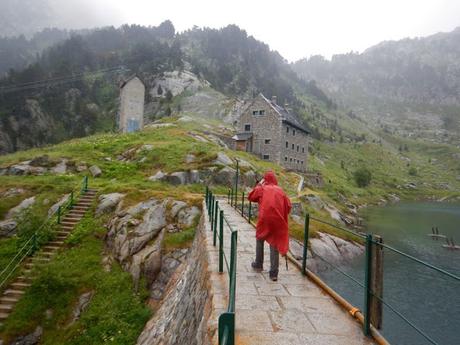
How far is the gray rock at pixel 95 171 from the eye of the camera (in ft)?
95.8

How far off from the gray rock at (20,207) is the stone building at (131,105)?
3291cm

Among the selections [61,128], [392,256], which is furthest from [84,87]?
[392,256]

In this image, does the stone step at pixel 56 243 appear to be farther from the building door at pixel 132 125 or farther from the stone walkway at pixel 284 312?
the building door at pixel 132 125

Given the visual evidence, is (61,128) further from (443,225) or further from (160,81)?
(443,225)

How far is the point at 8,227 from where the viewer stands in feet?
63.0

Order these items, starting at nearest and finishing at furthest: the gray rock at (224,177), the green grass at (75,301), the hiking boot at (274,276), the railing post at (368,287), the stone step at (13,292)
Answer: the railing post at (368,287) → the hiking boot at (274,276) → the green grass at (75,301) → the stone step at (13,292) → the gray rock at (224,177)

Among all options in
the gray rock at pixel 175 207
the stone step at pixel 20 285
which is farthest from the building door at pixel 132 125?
the stone step at pixel 20 285

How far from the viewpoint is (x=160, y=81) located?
82.4m

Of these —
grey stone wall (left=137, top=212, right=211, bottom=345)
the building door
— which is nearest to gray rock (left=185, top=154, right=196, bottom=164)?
grey stone wall (left=137, top=212, right=211, bottom=345)

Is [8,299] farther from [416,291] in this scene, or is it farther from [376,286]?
[416,291]

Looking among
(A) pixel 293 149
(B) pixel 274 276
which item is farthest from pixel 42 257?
(A) pixel 293 149

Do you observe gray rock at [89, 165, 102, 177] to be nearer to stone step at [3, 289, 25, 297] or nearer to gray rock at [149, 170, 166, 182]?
gray rock at [149, 170, 166, 182]

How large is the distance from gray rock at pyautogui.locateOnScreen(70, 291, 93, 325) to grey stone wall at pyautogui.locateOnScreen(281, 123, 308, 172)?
128 ft

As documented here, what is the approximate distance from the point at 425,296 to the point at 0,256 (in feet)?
82.4
